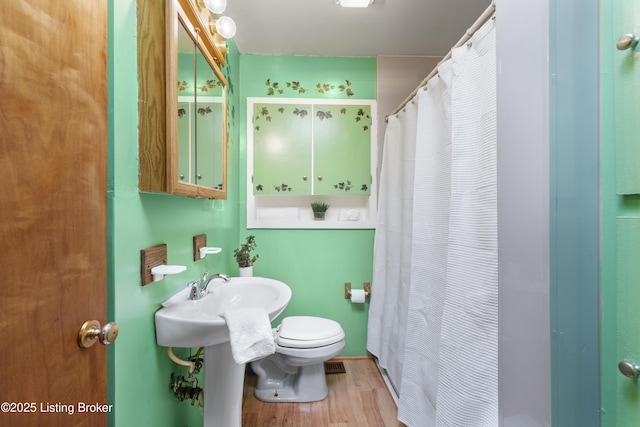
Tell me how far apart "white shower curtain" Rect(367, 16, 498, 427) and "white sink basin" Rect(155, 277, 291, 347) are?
0.67m

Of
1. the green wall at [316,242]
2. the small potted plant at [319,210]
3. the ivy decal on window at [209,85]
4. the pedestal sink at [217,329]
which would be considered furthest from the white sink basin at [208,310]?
the ivy decal on window at [209,85]

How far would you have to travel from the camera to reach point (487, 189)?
882 mm

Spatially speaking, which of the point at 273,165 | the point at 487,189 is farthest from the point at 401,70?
the point at 487,189

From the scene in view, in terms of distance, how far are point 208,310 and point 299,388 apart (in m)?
0.94

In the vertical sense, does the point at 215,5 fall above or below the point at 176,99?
above

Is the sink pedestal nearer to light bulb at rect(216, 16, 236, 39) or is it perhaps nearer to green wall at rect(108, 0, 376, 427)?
green wall at rect(108, 0, 376, 427)

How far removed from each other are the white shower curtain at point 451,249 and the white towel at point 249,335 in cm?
66

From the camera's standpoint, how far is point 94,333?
0.67 m

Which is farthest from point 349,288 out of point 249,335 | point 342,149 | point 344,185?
point 249,335

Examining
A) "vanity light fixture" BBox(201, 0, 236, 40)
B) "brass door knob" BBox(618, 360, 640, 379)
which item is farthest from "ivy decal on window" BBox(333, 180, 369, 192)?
"brass door knob" BBox(618, 360, 640, 379)

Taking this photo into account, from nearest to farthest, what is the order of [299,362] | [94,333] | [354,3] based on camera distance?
[94,333] → [354,3] → [299,362]

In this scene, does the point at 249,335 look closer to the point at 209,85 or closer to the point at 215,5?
the point at 209,85

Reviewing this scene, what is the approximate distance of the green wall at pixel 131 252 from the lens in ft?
2.56

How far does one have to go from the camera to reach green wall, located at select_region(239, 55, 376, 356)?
218 cm
